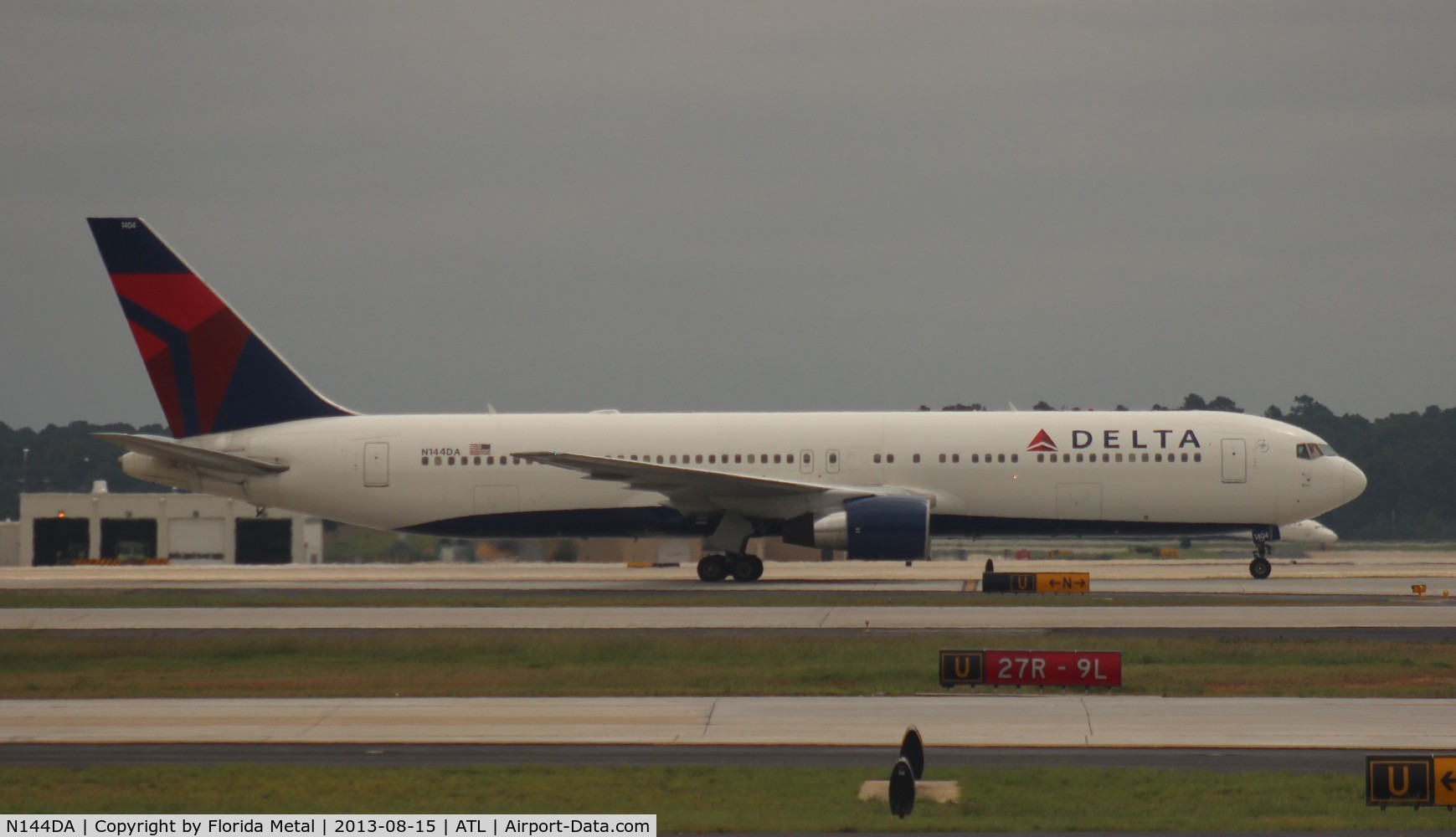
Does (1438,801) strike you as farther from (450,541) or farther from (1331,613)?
(450,541)

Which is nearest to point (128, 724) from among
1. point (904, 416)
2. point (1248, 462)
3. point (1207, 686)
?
point (1207, 686)

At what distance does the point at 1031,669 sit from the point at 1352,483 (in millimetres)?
23375

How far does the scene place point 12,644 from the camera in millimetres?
27000

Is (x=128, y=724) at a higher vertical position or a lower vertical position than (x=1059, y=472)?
lower

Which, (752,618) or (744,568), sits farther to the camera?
(744,568)

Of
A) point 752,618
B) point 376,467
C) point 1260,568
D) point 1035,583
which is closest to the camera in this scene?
point 752,618

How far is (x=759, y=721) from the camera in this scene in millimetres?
18516

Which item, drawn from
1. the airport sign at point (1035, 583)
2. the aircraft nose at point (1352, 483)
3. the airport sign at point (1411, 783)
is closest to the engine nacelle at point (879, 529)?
the airport sign at point (1035, 583)

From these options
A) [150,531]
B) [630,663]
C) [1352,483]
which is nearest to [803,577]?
[1352,483]

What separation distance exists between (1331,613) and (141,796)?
23.1 m

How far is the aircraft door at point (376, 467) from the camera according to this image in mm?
42031

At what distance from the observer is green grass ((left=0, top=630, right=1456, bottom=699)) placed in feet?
70.1

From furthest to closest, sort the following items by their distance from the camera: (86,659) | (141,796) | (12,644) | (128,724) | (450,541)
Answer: (450,541), (12,644), (86,659), (128,724), (141,796)

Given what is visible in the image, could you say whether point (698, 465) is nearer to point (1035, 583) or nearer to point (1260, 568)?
point (1035, 583)
